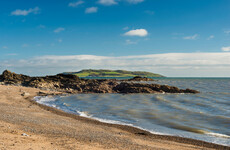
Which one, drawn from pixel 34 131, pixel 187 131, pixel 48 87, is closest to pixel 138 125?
pixel 187 131

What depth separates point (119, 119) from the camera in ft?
54.7

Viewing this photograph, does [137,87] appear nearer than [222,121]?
No

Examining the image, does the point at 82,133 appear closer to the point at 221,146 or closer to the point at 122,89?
the point at 221,146

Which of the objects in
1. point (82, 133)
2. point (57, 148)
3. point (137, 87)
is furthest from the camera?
point (137, 87)

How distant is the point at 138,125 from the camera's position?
1463 centimetres

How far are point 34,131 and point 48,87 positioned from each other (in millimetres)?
39877

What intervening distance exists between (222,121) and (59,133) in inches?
545

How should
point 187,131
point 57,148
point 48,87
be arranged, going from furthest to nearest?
point 48,87 → point 187,131 → point 57,148

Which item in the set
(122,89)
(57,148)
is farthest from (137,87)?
(57,148)

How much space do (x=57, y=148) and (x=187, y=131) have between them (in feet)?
31.4

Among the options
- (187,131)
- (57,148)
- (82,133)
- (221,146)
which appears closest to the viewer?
(57,148)

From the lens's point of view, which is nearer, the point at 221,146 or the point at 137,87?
the point at 221,146

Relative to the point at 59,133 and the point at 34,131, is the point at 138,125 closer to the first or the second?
the point at 59,133

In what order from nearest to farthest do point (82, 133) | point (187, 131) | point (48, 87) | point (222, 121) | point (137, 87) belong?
point (82, 133) < point (187, 131) < point (222, 121) < point (137, 87) < point (48, 87)
